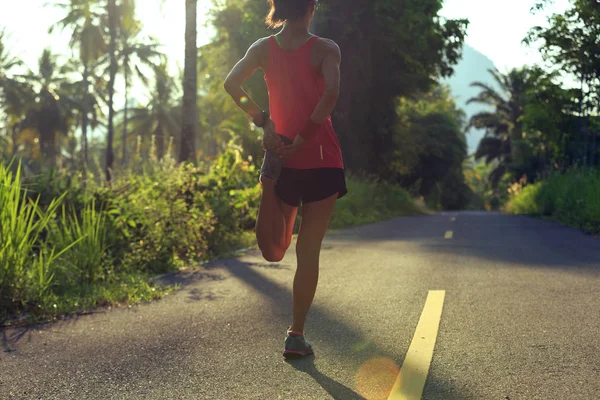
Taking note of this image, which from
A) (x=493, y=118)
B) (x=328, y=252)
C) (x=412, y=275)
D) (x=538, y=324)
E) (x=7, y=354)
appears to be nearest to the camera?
(x=7, y=354)

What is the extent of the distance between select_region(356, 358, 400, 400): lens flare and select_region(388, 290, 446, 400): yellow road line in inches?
1.3

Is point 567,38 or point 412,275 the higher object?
point 567,38

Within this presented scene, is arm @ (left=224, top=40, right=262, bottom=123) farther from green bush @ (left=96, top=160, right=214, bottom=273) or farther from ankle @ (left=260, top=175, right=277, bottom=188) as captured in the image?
green bush @ (left=96, top=160, right=214, bottom=273)

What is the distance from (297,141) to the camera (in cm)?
343

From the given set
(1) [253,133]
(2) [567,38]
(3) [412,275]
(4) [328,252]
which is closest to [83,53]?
(1) [253,133]

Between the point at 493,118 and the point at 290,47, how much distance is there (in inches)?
2232

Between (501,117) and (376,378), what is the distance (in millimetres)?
56634

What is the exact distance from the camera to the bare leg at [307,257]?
11.8 ft

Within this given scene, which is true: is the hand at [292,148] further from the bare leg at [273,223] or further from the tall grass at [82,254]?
the tall grass at [82,254]

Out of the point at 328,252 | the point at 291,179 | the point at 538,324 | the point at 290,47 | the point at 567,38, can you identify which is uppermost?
the point at 567,38

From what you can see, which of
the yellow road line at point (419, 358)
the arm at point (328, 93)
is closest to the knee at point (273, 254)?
the arm at point (328, 93)

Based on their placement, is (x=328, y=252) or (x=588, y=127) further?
(x=588, y=127)

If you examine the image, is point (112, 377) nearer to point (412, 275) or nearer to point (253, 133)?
point (412, 275)

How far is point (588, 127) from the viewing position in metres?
21.4
